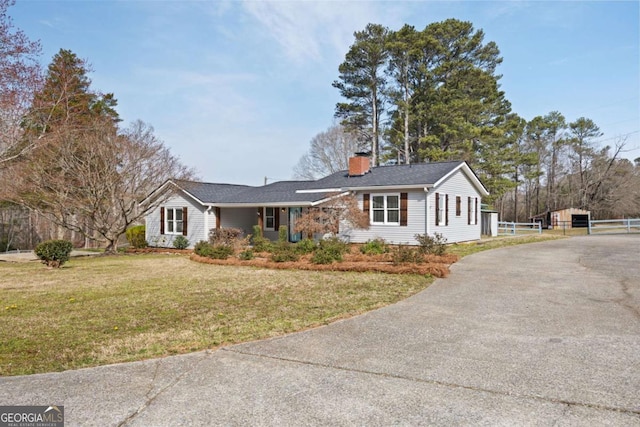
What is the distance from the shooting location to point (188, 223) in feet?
73.8

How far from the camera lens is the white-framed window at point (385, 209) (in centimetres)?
1920

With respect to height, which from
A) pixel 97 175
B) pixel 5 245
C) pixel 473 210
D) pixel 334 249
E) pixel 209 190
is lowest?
pixel 5 245

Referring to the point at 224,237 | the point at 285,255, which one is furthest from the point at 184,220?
the point at 285,255

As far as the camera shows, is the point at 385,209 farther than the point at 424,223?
Yes

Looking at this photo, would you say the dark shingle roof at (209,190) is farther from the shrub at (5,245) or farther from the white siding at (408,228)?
the shrub at (5,245)

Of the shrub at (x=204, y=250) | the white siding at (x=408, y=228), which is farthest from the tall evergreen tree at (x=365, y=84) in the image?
the shrub at (x=204, y=250)

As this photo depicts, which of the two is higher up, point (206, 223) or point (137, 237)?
point (206, 223)

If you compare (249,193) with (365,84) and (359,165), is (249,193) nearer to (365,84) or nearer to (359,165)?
(359,165)

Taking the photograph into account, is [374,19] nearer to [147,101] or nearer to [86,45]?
[147,101]

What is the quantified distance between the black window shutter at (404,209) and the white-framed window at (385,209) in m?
0.26

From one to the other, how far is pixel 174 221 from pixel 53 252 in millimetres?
9515

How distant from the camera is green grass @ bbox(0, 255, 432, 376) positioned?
5125mm

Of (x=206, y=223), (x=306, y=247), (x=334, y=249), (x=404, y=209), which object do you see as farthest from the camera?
(x=206, y=223)

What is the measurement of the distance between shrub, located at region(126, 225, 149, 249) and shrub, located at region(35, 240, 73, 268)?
9.01m
